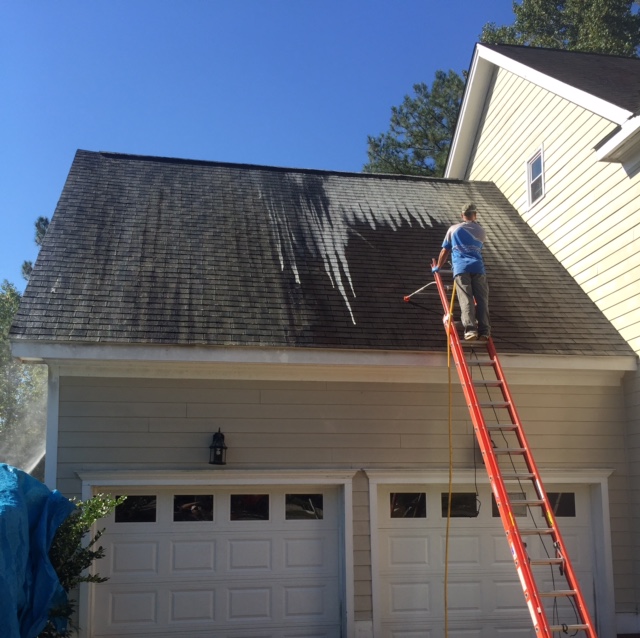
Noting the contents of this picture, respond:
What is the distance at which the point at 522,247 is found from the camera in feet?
34.5

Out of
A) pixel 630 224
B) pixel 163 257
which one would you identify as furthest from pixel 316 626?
pixel 630 224

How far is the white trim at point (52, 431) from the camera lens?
300 inches

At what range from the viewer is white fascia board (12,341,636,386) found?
755 cm

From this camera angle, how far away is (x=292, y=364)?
7902 mm

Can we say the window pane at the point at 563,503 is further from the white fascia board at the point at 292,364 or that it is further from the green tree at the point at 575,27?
the green tree at the point at 575,27

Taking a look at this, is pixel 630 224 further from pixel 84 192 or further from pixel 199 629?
pixel 84 192

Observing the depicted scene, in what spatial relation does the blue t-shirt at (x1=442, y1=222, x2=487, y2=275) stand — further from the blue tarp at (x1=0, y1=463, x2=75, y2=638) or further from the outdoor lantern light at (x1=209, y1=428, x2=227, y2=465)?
the blue tarp at (x1=0, y1=463, x2=75, y2=638)

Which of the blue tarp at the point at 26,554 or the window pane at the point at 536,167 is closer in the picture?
the blue tarp at the point at 26,554

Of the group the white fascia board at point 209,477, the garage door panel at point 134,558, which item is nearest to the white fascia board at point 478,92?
the white fascia board at point 209,477

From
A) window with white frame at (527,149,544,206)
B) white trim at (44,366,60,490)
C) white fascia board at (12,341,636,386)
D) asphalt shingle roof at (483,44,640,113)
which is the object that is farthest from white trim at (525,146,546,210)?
white trim at (44,366,60,490)

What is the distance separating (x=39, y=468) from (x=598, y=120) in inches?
345

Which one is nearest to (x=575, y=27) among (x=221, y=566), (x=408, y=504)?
(x=408, y=504)

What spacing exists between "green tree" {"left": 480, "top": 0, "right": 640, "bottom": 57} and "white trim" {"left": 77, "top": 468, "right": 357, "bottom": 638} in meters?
21.9

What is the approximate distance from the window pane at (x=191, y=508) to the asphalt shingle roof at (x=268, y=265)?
170 cm
